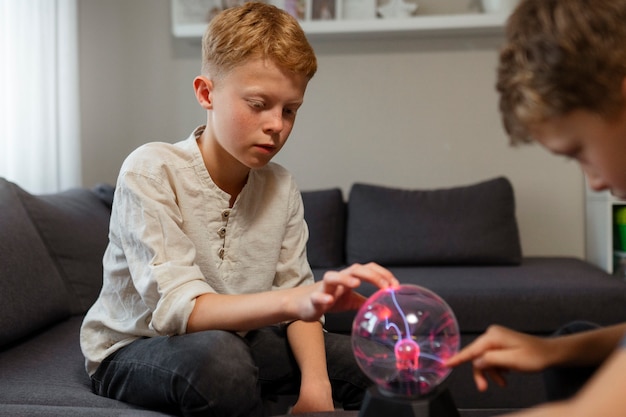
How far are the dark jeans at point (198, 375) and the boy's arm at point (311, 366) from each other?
0.07 metres

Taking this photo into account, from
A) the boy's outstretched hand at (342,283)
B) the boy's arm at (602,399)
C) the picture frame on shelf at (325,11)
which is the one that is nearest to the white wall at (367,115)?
the picture frame on shelf at (325,11)

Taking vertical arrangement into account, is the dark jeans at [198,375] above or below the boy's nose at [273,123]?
below

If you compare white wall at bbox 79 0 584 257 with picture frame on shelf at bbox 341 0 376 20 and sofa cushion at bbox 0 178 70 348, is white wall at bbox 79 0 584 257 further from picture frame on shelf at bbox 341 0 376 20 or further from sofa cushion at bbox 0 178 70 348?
sofa cushion at bbox 0 178 70 348

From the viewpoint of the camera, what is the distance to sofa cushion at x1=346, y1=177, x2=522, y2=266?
3.36 m

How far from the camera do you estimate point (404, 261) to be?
3393mm

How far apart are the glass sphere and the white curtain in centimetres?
239

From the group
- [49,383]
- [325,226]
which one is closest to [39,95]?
[325,226]

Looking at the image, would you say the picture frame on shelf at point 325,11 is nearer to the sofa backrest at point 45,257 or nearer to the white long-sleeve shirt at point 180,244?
the sofa backrest at point 45,257

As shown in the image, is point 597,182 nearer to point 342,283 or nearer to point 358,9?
point 342,283

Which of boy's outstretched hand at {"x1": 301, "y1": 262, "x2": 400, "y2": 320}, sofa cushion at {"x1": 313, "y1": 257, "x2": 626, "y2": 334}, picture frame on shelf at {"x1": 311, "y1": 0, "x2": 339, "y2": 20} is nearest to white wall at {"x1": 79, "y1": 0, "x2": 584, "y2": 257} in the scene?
picture frame on shelf at {"x1": 311, "y1": 0, "x2": 339, "y2": 20}

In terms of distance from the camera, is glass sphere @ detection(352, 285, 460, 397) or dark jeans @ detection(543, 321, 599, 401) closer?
glass sphere @ detection(352, 285, 460, 397)

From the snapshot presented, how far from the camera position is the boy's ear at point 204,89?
1.78 m

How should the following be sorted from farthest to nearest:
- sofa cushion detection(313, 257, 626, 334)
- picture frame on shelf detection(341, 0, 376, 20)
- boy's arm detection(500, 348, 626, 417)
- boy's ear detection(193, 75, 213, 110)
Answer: picture frame on shelf detection(341, 0, 376, 20)
sofa cushion detection(313, 257, 626, 334)
boy's ear detection(193, 75, 213, 110)
boy's arm detection(500, 348, 626, 417)

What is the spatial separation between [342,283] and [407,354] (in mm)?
161
